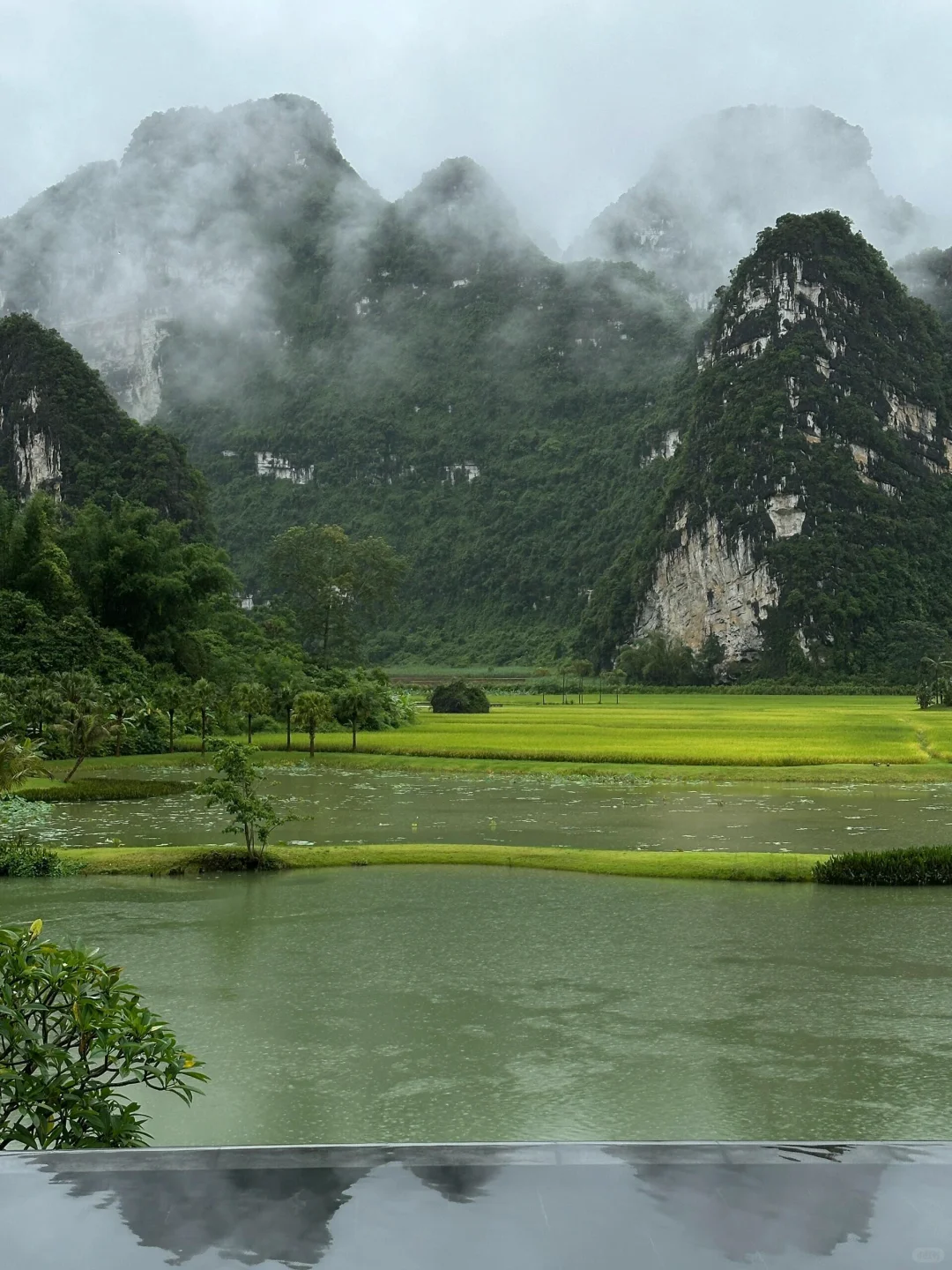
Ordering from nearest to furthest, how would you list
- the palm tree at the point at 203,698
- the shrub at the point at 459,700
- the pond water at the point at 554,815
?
the pond water at the point at 554,815, the palm tree at the point at 203,698, the shrub at the point at 459,700

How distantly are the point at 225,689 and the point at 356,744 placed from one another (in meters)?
9.48

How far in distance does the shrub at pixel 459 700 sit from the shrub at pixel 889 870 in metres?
30.7

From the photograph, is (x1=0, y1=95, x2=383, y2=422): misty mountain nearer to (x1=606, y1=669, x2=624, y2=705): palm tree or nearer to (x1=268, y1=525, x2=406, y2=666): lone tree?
(x1=268, y1=525, x2=406, y2=666): lone tree

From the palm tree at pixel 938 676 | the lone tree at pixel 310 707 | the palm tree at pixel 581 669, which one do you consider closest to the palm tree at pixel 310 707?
the lone tree at pixel 310 707

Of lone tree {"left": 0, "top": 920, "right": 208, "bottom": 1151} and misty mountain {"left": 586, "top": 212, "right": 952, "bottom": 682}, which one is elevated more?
misty mountain {"left": 586, "top": 212, "right": 952, "bottom": 682}

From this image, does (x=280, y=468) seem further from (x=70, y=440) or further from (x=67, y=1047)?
(x=67, y=1047)

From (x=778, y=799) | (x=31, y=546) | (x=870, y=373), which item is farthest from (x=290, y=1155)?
(x=870, y=373)

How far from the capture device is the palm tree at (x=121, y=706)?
23.4 metres

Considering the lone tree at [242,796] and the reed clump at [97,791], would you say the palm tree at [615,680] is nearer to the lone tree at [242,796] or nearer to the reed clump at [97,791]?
the reed clump at [97,791]

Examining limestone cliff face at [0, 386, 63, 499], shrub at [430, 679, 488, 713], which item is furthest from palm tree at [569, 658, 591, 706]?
limestone cliff face at [0, 386, 63, 499]

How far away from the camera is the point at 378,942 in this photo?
841 centimetres

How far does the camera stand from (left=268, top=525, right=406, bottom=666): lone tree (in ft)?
189

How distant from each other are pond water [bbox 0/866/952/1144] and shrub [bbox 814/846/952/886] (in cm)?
31

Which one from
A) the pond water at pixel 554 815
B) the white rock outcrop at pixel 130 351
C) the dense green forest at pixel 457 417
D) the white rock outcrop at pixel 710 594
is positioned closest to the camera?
the pond water at pixel 554 815
